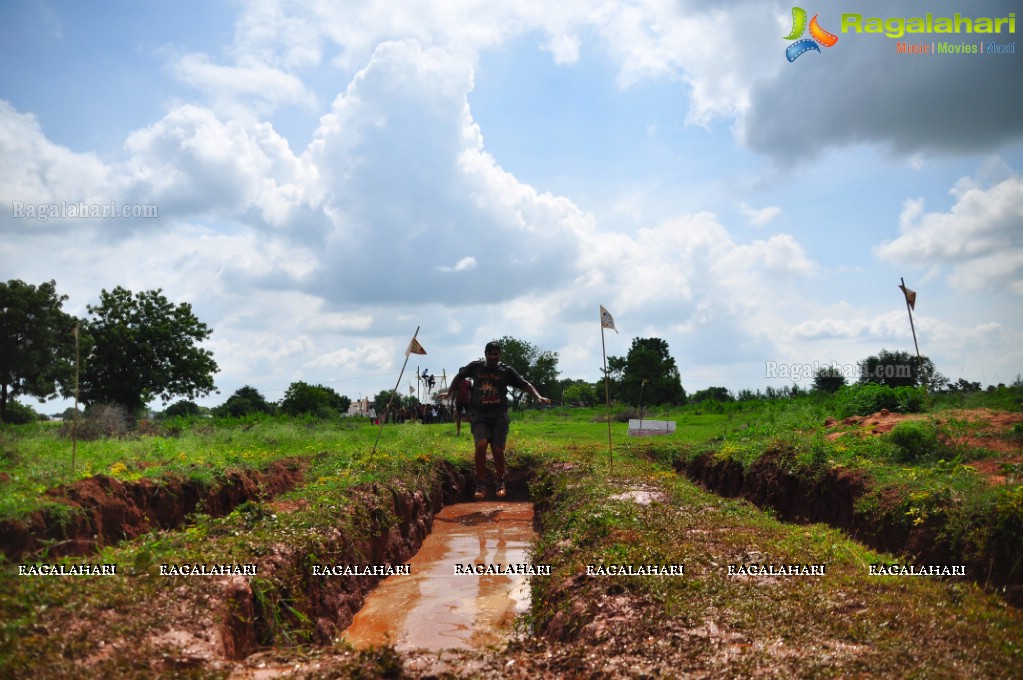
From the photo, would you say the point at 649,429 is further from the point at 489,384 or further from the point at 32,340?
the point at 32,340

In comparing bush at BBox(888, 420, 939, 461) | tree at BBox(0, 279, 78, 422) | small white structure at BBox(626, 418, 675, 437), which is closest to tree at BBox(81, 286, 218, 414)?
tree at BBox(0, 279, 78, 422)

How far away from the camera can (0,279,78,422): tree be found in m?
31.0

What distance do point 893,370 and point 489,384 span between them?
27.1m

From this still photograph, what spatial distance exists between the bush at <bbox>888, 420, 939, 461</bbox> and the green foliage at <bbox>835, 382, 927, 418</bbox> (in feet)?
18.4

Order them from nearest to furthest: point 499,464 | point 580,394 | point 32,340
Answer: point 499,464, point 32,340, point 580,394

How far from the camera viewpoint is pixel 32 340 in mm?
31812

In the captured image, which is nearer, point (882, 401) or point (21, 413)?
point (882, 401)

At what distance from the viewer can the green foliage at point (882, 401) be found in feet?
52.9

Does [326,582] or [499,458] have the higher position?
[499,458]

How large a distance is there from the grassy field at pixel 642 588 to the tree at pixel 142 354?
2885 centimetres

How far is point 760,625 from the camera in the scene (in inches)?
181

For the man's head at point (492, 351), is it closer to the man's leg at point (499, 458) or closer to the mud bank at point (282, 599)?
the man's leg at point (499, 458)

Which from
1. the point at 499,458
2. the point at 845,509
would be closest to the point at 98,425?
the point at 499,458

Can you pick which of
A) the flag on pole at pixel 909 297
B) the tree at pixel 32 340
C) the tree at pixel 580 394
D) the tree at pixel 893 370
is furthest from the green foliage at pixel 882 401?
the tree at pixel 580 394
